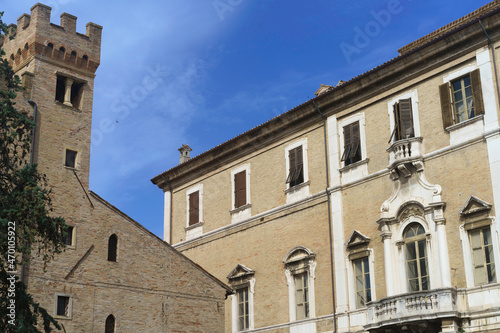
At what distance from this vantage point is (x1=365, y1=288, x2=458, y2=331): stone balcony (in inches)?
805

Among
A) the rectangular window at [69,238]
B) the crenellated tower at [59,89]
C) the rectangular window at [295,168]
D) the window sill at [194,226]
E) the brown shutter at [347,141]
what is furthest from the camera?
the window sill at [194,226]

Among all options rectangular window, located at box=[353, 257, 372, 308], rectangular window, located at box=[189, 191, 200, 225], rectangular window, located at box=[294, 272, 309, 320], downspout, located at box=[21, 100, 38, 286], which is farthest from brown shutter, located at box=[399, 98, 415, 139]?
downspout, located at box=[21, 100, 38, 286]

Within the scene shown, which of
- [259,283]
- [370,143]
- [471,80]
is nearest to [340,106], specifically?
[370,143]

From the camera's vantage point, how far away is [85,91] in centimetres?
2594

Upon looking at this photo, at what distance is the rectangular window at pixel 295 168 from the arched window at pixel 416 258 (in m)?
5.60

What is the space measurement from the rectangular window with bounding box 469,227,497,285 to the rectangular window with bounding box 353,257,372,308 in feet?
12.8

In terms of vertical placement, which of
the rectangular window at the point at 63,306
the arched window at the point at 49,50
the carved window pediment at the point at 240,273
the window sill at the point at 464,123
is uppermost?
the arched window at the point at 49,50

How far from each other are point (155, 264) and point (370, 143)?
8406mm

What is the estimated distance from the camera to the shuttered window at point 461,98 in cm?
2170

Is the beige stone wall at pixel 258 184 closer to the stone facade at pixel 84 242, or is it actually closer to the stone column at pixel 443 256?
the stone facade at pixel 84 242

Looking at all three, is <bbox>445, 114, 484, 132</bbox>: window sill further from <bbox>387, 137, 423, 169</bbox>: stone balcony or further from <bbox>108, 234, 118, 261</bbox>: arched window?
<bbox>108, 234, 118, 261</bbox>: arched window

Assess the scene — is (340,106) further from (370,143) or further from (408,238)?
(408,238)

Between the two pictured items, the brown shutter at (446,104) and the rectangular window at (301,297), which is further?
the rectangular window at (301,297)

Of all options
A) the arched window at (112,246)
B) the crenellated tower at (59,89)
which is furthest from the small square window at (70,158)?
the arched window at (112,246)
